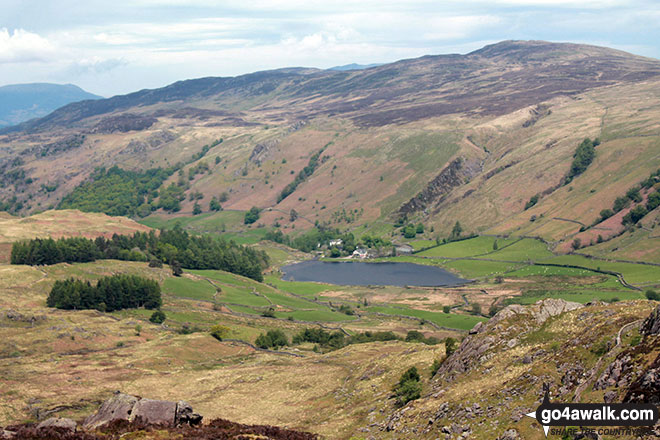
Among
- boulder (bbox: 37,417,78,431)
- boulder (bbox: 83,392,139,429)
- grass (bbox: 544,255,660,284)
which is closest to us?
boulder (bbox: 37,417,78,431)

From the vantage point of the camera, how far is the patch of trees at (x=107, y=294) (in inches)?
4784

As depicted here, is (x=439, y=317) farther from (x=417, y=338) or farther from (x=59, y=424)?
(x=59, y=424)

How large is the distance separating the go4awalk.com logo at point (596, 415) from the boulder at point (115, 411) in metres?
31.5

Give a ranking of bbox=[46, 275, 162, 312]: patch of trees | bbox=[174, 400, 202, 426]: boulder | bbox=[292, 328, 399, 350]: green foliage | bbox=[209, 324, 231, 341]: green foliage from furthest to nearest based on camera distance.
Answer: bbox=[46, 275, 162, 312]: patch of trees < bbox=[292, 328, 399, 350]: green foliage < bbox=[209, 324, 231, 341]: green foliage < bbox=[174, 400, 202, 426]: boulder

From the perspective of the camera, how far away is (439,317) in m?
147

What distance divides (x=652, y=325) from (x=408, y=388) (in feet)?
81.4

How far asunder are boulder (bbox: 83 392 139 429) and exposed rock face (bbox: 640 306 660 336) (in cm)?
3919

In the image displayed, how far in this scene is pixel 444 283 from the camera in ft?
642

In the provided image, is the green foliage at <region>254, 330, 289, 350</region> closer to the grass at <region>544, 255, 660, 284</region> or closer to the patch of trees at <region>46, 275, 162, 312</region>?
the patch of trees at <region>46, 275, 162, 312</region>

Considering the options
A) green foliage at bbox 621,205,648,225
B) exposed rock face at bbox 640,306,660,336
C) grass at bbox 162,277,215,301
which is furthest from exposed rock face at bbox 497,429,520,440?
green foliage at bbox 621,205,648,225

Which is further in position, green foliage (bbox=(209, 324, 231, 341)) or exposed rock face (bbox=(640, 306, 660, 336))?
green foliage (bbox=(209, 324, 231, 341))

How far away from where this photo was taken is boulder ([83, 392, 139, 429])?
1762 inches

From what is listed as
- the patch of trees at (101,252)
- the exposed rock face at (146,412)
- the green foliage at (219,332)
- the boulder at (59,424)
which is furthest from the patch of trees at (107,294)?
the boulder at (59,424)

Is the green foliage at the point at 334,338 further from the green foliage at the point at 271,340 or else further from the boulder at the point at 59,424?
the boulder at the point at 59,424
